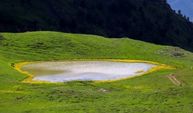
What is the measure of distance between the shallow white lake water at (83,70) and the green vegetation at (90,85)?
431cm

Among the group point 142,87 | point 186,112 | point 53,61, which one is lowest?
point 186,112

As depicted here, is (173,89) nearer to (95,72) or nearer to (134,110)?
(134,110)

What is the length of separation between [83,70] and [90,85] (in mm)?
20054

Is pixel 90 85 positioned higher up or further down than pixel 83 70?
further down

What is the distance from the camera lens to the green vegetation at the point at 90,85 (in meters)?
50.7

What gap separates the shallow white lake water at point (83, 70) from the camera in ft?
263

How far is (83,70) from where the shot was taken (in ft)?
293

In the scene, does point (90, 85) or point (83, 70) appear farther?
point (83, 70)

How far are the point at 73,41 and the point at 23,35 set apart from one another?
12.3 meters

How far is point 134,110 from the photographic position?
4772 cm

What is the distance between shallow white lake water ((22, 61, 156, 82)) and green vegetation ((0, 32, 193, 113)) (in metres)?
4.31

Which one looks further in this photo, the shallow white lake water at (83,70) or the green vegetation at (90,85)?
the shallow white lake water at (83,70)

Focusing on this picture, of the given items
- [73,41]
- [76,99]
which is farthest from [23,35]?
[76,99]

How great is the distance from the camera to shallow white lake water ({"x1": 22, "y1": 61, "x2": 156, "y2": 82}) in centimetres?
8008
